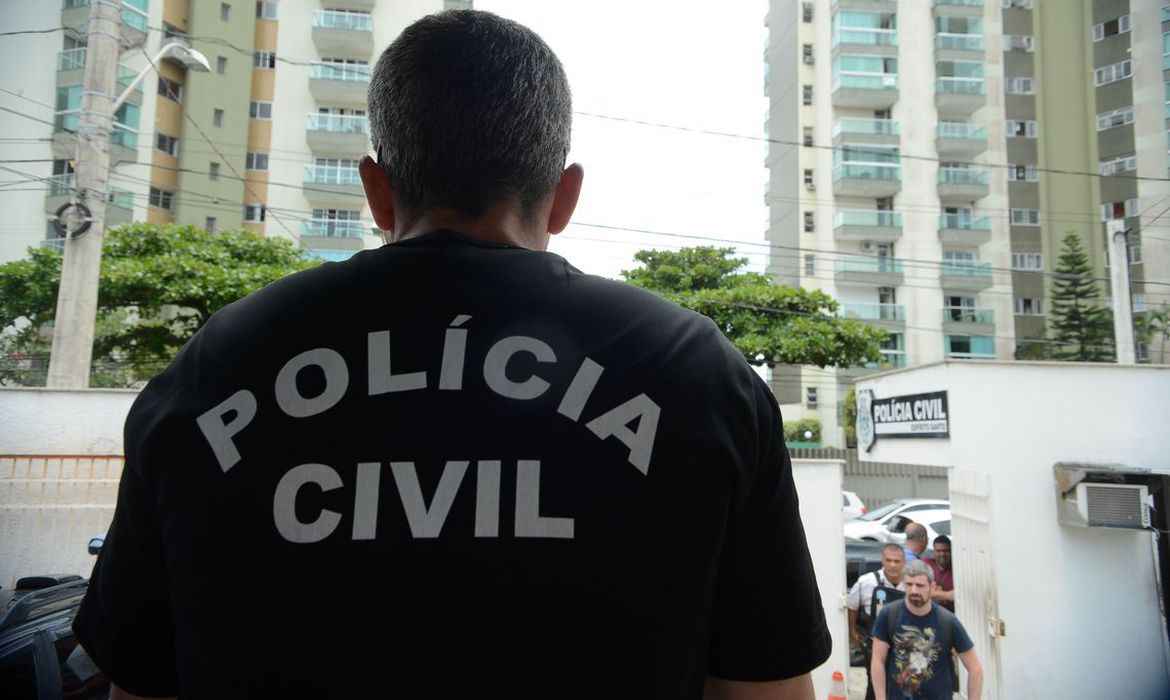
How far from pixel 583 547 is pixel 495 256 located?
0.20 metres

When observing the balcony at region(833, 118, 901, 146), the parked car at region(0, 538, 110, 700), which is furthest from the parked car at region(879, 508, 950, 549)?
the balcony at region(833, 118, 901, 146)

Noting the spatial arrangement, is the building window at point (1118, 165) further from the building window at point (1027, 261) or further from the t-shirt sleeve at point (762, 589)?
the t-shirt sleeve at point (762, 589)

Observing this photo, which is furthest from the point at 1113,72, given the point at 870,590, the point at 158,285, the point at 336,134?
the point at 158,285

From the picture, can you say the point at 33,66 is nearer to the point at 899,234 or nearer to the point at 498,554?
the point at 498,554

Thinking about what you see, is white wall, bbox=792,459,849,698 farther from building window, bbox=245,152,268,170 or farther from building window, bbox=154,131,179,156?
building window, bbox=154,131,179,156

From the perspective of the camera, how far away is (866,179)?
64.2 ft

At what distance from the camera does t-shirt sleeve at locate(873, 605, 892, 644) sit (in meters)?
3.57

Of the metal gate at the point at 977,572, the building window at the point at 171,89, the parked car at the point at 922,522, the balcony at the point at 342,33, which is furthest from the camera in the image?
the building window at the point at 171,89

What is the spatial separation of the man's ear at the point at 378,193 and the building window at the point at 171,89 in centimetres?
1515

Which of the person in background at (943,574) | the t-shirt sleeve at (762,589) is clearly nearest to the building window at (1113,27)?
the person in background at (943,574)

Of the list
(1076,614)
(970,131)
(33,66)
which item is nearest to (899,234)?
(970,131)

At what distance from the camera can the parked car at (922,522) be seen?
9.24m

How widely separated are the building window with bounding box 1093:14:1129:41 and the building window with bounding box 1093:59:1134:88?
1.08ft

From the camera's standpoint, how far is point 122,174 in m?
13.0
